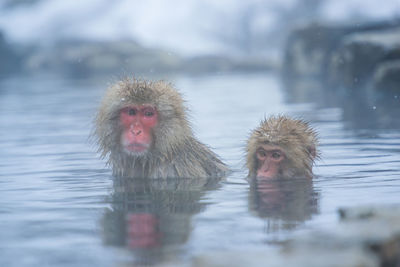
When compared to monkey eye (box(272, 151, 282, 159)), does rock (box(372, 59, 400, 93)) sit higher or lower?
higher

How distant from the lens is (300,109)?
11734mm

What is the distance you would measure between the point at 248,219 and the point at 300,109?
7.86 metres

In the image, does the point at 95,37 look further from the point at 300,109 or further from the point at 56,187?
the point at 56,187

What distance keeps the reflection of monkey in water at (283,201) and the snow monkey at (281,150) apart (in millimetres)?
144

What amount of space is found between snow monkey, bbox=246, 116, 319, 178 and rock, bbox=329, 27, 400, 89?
7869 millimetres

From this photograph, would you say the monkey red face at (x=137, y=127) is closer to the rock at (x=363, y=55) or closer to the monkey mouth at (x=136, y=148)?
the monkey mouth at (x=136, y=148)

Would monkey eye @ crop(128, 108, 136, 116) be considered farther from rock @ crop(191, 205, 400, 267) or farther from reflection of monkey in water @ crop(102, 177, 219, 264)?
rock @ crop(191, 205, 400, 267)

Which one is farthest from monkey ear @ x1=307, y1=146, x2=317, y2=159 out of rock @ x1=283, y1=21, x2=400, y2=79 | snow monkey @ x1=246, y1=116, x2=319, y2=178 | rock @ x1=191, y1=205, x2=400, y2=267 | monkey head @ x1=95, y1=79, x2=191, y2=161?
rock @ x1=283, y1=21, x2=400, y2=79

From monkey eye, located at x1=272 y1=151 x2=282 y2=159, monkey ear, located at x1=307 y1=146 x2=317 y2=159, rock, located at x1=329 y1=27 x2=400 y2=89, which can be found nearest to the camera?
monkey eye, located at x1=272 y1=151 x2=282 y2=159

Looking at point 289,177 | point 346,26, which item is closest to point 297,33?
point 346,26

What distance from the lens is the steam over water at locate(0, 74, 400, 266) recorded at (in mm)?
3443

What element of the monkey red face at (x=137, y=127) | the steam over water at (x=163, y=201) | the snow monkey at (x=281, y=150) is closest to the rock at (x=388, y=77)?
the steam over water at (x=163, y=201)

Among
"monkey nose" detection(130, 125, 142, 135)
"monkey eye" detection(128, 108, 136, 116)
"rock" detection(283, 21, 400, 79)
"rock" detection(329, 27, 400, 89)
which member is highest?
"rock" detection(283, 21, 400, 79)

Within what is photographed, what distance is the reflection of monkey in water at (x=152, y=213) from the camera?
3.46 metres
